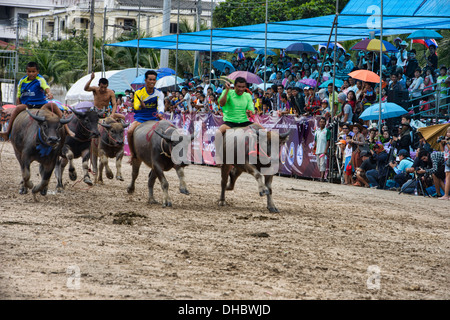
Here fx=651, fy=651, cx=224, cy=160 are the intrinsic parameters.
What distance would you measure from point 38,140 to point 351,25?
12.6 meters

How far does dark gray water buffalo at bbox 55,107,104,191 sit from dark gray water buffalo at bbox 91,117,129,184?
0.59 metres

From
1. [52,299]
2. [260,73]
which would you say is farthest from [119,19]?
[52,299]

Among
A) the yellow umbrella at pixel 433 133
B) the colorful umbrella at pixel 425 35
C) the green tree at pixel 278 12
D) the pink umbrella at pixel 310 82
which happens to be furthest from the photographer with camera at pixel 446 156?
the green tree at pixel 278 12

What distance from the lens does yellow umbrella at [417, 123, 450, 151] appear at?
621 inches

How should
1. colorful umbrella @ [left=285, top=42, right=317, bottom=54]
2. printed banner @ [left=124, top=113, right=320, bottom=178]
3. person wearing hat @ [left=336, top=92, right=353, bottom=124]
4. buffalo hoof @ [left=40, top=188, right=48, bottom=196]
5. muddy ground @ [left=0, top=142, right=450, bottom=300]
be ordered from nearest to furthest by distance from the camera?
muddy ground @ [left=0, top=142, right=450, bottom=300] < buffalo hoof @ [left=40, top=188, right=48, bottom=196] < person wearing hat @ [left=336, top=92, right=353, bottom=124] < printed banner @ [left=124, top=113, right=320, bottom=178] < colorful umbrella @ [left=285, top=42, right=317, bottom=54]

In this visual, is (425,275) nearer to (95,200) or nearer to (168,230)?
(168,230)

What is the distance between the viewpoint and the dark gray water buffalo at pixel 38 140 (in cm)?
1156

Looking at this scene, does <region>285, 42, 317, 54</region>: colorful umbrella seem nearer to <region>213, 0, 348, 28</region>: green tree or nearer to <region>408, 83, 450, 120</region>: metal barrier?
<region>408, 83, 450, 120</region>: metal barrier

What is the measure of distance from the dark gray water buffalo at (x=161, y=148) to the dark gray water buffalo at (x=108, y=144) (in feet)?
7.29

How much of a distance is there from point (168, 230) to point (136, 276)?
9.59 feet

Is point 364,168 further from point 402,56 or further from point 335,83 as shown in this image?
point 402,56

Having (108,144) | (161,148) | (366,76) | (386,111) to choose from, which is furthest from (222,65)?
(161,148)

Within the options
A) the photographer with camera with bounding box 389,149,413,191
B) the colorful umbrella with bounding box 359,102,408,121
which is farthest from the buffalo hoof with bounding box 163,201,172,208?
the colorful umbrella with bounding box 359,102,408,121

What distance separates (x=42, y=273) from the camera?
250 inches
